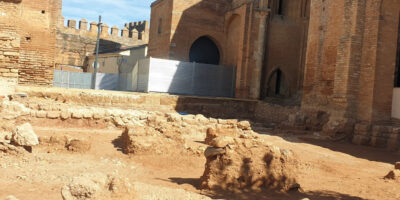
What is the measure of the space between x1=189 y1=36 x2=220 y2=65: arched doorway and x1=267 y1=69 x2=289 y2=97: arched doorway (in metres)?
4.58

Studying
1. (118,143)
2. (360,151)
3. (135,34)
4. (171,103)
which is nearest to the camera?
(118,143)

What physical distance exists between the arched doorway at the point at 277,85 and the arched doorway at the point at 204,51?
15.0 feet

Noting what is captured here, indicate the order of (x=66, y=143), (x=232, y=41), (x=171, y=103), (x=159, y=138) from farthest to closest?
(x=232, y=41)
(x=171, y=103)
(x=159, y=138)
(x=66, y=143)

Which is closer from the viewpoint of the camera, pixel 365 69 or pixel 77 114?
pixel 77 114

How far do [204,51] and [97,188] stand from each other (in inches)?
901

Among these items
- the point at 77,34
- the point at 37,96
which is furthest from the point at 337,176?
the point at 77,34

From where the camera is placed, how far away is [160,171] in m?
7.59

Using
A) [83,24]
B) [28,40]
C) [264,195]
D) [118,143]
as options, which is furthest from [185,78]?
[83,24]

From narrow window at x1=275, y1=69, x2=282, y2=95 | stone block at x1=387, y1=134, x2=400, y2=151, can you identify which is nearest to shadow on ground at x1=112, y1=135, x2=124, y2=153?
stone block at x1=387, y1=134, x2=400, y2=151

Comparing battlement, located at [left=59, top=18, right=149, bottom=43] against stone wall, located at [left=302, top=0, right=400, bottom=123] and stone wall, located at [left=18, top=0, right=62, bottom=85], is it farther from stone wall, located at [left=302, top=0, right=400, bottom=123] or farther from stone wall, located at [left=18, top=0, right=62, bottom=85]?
stone wall, located at [left=302, top=0, right=400, bottom=123]

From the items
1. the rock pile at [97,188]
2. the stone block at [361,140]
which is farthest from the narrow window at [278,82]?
the rock pile at [97,188]

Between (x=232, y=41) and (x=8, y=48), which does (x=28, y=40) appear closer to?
(x=8, y=48)

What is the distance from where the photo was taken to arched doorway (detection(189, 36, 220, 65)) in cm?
2636

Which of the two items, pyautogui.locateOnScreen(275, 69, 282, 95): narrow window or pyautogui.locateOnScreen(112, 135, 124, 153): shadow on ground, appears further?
pyautogui.locateOnScreen(275, 69, 282, 95): narrow window
